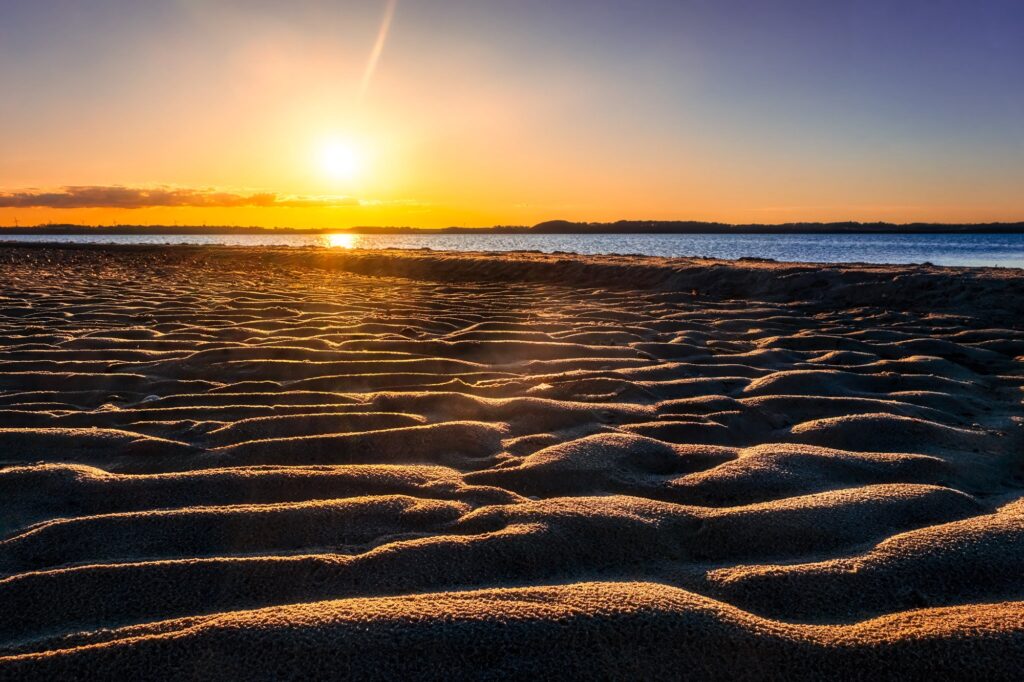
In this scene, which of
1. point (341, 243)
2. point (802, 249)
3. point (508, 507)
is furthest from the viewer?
point (341, 243)

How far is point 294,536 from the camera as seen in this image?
1419mm

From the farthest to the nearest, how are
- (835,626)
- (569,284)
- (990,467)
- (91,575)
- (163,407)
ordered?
(569,284)
(163,407)
(990,467)
(91,575)
(835,626)

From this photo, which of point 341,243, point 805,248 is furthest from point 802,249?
point 341,243

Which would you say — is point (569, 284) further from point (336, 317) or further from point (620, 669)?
point (620, 669)

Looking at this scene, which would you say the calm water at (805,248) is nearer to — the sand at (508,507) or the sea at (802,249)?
the sea at (802,249)

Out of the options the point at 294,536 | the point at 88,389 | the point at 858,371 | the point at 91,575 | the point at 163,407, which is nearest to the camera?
the point at 91,575

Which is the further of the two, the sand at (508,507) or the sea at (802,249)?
the sea at (802,249)

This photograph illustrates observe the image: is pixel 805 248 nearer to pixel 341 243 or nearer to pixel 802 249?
pixel 802 249

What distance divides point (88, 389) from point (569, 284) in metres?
5.71

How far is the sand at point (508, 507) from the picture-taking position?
40.9 inches

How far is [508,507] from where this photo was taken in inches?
61.1

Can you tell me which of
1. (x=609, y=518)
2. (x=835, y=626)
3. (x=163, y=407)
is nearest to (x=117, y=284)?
(x=163, y=407)

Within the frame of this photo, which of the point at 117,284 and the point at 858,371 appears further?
the point at 117,284

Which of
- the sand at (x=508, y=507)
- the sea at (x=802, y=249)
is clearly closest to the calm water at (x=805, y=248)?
the sea at (x=802, y=249)
